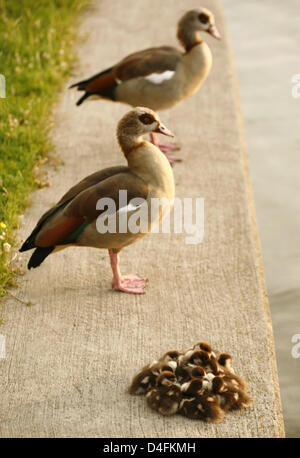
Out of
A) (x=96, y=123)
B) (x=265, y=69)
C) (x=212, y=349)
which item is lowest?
(x=265, y=69)

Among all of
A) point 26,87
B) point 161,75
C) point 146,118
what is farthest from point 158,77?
point 26,87

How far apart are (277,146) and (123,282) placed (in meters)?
3.91

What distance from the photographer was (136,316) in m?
4.93

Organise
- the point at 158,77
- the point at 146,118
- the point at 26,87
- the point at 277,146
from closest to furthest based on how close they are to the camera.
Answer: the point at 146,118
the point at 158,77
the point at 26,87
the point at 277,146

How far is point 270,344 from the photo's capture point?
4625 mm

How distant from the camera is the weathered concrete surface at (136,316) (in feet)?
13.3

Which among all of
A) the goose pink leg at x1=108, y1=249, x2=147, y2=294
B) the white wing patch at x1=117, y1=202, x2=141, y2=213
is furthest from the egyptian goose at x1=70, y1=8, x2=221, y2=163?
the white wing patch at x1=117, y1=202, x2=141, y2=213

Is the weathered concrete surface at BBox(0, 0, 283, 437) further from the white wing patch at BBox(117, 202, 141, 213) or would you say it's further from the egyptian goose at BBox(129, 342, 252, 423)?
the white wing patch at BBox(117, 202, 141, 213)

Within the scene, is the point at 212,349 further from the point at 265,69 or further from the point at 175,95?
the point at 265,69

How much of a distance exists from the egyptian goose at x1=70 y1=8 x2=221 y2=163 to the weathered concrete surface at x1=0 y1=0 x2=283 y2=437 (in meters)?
0.59

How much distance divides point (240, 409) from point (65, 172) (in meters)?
3.42

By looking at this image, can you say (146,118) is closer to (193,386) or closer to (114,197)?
(114,197)

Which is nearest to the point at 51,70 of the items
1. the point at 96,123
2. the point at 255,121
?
the point at 96,123

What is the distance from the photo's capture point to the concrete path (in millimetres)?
5806
